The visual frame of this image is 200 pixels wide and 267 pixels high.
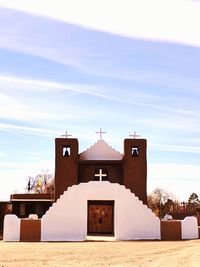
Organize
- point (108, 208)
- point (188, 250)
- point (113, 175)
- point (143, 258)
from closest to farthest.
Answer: point (143, 258) → point (188, 250) → point (108, 208) → point (113, 175)

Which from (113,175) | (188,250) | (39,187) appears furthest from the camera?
(39,187)

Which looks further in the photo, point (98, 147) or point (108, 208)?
point (98, 147)

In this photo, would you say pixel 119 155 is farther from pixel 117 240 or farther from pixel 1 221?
pixel 1 221

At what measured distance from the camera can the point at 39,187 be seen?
6238cm

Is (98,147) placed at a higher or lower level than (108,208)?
higher

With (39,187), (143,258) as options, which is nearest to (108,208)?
(143,258)

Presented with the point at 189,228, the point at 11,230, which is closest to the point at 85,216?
the point at 11,230

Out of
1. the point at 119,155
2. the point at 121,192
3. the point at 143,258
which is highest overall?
the point at 119,155

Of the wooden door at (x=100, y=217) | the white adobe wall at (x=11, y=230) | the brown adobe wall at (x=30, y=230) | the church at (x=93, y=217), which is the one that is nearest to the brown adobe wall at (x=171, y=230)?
the church at (x=93, y=217)

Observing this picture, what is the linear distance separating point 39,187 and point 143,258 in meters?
46.6

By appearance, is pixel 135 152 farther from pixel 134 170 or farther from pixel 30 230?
pixel 30 230

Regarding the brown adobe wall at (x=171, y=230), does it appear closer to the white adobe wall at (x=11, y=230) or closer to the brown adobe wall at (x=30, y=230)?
the brown adobe wall at (x=30, y=230)

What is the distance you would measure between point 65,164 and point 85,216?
23.3ft

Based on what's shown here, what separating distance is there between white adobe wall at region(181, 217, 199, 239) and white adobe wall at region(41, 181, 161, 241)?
1.53m
